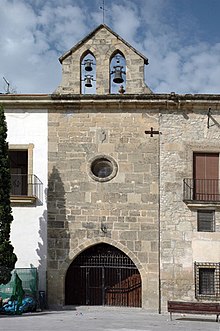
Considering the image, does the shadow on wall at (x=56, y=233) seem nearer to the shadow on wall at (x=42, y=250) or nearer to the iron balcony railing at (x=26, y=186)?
the shadow on wall at (x=42, y=250)

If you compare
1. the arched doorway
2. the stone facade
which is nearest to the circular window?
the stone facade

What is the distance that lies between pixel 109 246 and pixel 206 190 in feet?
10.7

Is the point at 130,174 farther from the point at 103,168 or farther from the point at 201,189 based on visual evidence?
the point at 201,189

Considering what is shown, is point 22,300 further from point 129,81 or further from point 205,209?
point 129,81

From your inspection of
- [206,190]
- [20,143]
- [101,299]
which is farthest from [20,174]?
[206,190]

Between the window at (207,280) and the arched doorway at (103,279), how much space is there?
5.48ft

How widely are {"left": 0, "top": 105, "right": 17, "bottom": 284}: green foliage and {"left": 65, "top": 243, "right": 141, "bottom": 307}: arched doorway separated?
2209mm

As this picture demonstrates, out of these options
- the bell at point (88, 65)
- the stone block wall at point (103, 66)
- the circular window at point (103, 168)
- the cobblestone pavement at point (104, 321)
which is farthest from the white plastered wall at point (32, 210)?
the bell at point (88, 65)

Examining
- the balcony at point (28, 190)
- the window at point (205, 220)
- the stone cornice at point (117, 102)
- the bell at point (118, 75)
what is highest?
the bell at point (118, 75)

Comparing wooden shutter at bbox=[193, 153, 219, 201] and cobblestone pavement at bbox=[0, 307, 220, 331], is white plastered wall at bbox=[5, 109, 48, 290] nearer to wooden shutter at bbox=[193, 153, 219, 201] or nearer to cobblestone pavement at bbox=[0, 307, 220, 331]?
cobblestone pavement at bbox=[0, 307, 220, 331]

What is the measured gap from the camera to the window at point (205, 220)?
14.3 metres

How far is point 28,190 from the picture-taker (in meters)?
14.7

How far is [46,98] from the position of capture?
14820 mm

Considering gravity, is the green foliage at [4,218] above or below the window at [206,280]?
above
